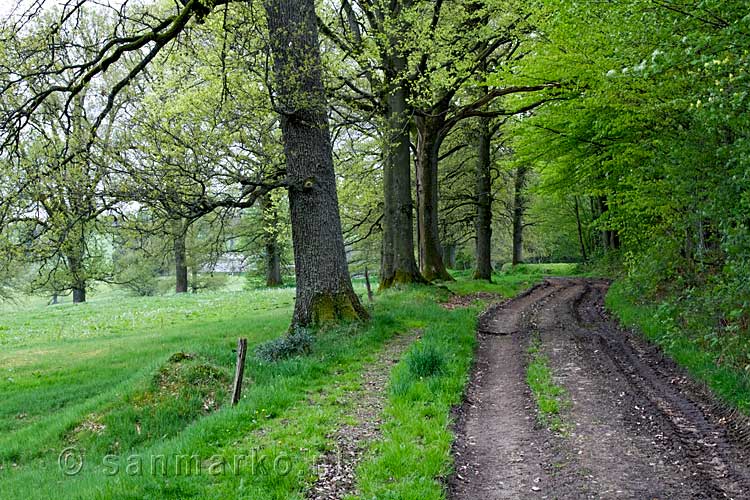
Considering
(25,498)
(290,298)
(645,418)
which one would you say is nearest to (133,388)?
(25,498)

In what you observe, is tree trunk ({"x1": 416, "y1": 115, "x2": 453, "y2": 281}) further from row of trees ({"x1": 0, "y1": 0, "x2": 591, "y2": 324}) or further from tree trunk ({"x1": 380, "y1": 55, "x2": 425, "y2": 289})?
row of trees ({"x1": 0, "y1": 0, "x2": 591, "y2": 324})

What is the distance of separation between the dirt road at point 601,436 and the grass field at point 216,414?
1.30 feet

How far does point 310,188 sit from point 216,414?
16.6ft

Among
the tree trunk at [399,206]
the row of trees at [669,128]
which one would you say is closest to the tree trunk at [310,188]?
the row of trees at [669,128]

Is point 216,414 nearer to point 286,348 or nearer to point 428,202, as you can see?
point 286,348

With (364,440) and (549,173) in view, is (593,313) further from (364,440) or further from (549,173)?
(364,440)

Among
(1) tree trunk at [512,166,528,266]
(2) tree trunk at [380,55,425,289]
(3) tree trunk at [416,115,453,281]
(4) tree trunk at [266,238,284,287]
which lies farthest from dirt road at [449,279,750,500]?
(4) tree trunk at [266,238,284,287]

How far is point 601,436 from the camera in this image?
19.3 feet

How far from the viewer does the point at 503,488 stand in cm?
484

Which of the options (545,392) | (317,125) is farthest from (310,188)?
(545,392)

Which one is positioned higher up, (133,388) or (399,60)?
(399,60)

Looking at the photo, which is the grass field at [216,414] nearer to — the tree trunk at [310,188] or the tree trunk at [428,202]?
the tree trunk at [310,188]

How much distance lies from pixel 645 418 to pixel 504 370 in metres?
2.67

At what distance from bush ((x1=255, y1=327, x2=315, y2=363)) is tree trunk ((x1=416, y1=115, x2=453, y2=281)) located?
10.8 m
